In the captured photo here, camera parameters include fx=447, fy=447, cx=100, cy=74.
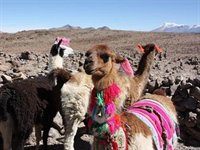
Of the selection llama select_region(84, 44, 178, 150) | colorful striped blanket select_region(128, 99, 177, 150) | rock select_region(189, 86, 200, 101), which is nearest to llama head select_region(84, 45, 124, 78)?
llama select_region(84, 44, 178, 150)

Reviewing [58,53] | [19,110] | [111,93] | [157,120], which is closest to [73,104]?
[19,110]

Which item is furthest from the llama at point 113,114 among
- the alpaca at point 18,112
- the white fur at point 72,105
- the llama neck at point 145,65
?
the white fur at point 72,105

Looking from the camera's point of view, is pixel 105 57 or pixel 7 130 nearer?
pixel 105 57

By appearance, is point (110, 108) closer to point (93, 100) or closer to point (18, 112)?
point (93, 100)

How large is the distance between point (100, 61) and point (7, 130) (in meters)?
3.09

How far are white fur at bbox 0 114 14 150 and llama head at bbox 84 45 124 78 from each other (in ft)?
9.59

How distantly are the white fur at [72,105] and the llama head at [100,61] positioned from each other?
318 centimetres

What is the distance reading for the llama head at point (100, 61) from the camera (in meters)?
3.83

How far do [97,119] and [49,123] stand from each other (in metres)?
3.57

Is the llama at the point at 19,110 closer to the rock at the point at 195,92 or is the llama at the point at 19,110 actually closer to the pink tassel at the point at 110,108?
the rock at the point at 195,92

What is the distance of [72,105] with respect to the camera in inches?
284

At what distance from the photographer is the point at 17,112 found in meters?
6.46

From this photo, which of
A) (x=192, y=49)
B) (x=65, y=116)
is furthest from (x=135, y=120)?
(x=192, y=49)

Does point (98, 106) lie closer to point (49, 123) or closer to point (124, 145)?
point (124, 145)
